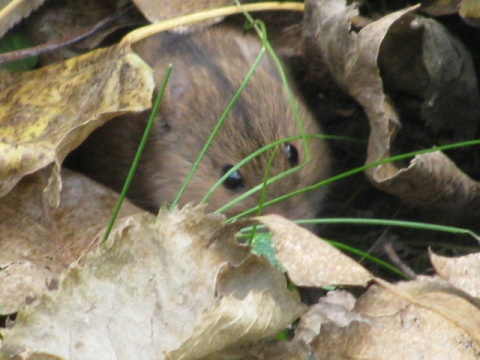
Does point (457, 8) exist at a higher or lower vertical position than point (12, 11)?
lower

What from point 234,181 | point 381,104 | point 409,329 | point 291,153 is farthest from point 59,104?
point 409,329

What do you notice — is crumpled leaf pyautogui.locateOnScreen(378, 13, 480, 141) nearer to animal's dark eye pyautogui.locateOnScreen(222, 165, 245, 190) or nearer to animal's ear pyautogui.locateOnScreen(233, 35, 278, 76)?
animal's ear pyautogui.locateOnScreen(233, 35, 278, 76)

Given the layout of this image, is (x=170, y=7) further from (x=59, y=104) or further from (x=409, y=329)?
(x=409, y=329)

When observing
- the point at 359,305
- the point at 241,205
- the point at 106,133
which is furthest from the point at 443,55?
the point at 106,133

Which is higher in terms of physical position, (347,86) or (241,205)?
(347,86)

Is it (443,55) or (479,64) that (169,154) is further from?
(479,64)

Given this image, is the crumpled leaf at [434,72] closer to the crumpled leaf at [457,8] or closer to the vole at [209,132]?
the crumpled leaf at [457,8]
